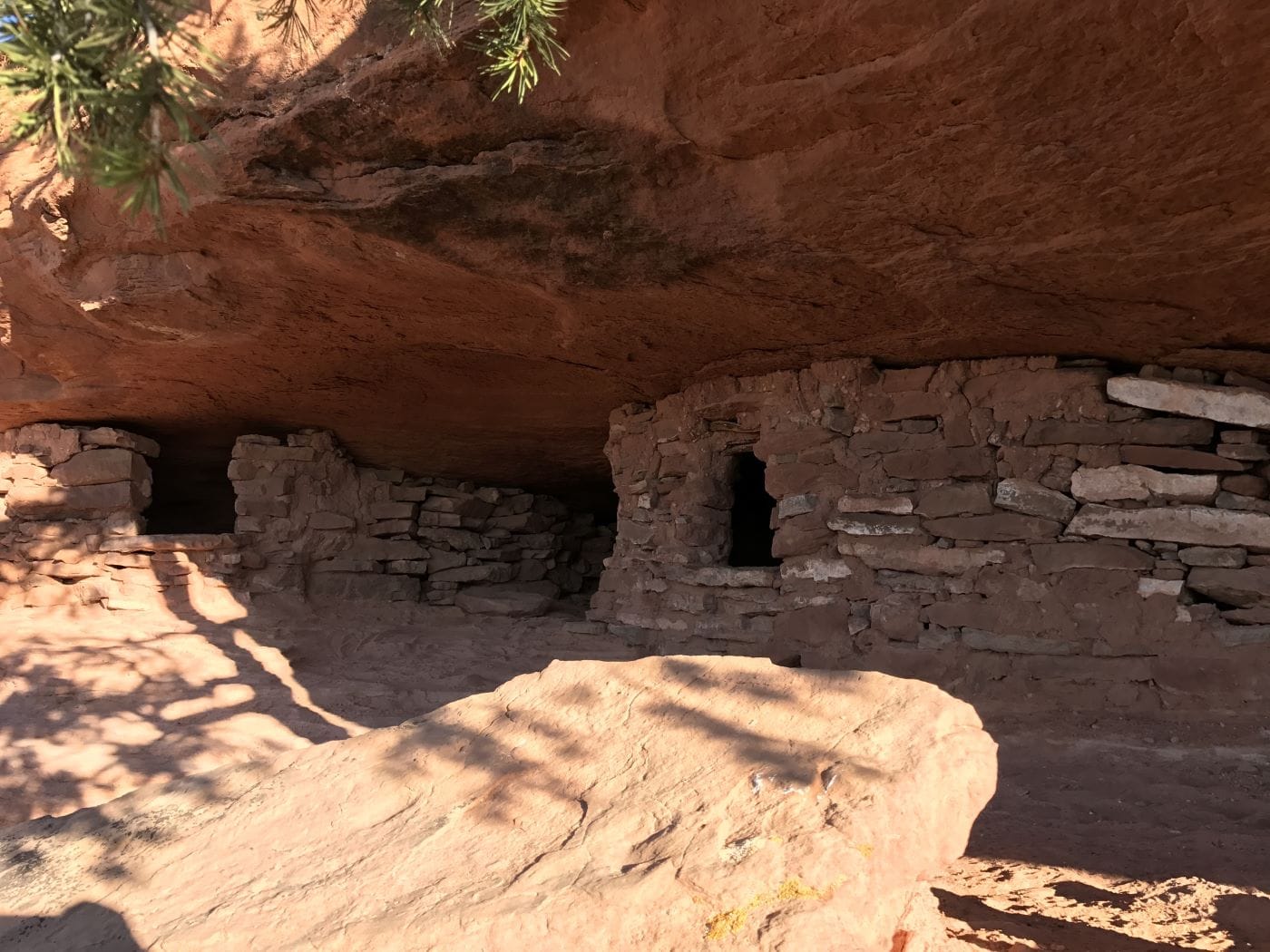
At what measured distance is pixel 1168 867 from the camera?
2.60m

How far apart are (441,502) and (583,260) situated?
160 inches

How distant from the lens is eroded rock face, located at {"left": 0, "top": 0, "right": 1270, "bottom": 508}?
9.41 ft

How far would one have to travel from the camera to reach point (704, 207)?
380 cm

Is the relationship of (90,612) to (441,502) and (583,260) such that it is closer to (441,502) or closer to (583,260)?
(441,502)

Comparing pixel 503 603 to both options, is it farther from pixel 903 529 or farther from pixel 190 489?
pixel 903 529

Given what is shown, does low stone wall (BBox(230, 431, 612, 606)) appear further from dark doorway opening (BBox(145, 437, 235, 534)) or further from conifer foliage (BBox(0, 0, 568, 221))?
conifer foliage (BBox(0, 0, 568, 221))

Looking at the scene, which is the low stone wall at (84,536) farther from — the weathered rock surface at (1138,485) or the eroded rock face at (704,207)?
the weathered rock surface at (1138,485)

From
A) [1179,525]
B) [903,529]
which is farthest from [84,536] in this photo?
[1179,525]

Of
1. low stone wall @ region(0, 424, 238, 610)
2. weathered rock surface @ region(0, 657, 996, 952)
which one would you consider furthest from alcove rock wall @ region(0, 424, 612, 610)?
weathered rock surface @ region(0, 657, 996, 952)

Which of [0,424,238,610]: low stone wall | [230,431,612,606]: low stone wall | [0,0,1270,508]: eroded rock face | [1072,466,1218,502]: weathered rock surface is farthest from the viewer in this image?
[230,431,612,606]: low stone wall

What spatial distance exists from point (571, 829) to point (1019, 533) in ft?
10.3

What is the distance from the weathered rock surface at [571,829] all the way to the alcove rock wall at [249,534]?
4.15m

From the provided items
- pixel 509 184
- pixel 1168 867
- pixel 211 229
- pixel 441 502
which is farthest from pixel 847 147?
pixel 441 502

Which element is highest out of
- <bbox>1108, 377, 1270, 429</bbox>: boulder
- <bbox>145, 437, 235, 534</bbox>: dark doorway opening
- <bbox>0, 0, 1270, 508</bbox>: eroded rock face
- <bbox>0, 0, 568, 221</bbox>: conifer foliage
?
<bbox>0, 0, 1270, 508</bbox>: eroded rock face
